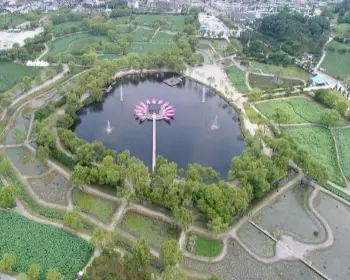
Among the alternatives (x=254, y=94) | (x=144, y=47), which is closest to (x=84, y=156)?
(x=254, y=94)

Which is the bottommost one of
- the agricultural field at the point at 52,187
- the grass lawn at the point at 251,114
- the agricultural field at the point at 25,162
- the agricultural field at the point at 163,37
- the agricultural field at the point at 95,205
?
the agricultural field at the point at 95,205

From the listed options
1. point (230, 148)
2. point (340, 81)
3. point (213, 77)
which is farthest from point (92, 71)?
point (340, 81)

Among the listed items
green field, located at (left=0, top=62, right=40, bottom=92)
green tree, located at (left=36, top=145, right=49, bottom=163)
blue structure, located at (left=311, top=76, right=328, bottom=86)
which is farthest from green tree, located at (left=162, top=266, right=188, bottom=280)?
blue structure, located at (left=311, top=76, right=328, bottom=86)

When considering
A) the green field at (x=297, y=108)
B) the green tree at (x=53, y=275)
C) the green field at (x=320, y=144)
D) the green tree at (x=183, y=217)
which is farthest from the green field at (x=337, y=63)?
the green tree at (x=53, y=275)

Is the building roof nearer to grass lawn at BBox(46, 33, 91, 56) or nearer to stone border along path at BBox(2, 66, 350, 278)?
stone border along path at BBox(2, 66, 350, 278)

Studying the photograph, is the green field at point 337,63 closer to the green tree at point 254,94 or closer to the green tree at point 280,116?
the green tree at point 254,94

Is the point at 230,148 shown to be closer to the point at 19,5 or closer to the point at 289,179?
the point at 289,179

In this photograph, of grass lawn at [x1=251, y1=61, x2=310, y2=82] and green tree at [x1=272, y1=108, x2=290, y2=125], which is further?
grass lawn at [x1=251, y1=61, x2=310, y2=82]

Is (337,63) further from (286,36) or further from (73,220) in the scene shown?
(73,220)
